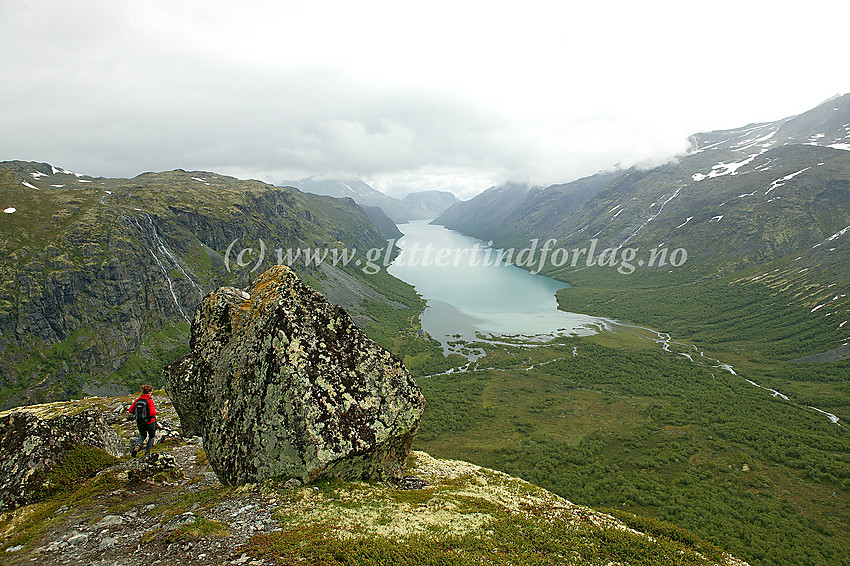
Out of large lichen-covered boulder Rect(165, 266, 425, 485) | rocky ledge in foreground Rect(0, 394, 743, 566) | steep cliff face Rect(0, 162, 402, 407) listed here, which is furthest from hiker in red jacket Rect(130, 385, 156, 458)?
steep cliff face Rect(0, 162, 402, 407)

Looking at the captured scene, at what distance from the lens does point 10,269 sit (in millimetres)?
85438

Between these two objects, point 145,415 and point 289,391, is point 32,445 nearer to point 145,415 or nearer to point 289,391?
point 145,415

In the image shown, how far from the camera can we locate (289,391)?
1473cm

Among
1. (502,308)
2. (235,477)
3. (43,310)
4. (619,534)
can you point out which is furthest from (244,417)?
(502,308)

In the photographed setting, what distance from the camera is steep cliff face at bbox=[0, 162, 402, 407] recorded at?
79938mm

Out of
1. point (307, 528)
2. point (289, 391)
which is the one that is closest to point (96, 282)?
point (289, 391)

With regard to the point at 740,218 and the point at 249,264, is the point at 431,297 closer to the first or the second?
the point at 249,264

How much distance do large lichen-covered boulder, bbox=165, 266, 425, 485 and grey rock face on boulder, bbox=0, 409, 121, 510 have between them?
11.3 feet

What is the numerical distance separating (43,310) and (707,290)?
695ft

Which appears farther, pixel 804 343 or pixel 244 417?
pixel 804 343

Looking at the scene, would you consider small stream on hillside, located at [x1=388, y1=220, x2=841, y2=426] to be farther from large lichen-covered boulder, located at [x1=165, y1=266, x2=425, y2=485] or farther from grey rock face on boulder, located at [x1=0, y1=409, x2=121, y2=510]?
grey rock face on boulder, located at [x1=0, y1=409, x2=121, y2=510]

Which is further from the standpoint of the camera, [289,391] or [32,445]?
[289,391]

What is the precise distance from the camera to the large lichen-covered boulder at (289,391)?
47.4 ft

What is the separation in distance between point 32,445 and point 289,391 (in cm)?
1010
